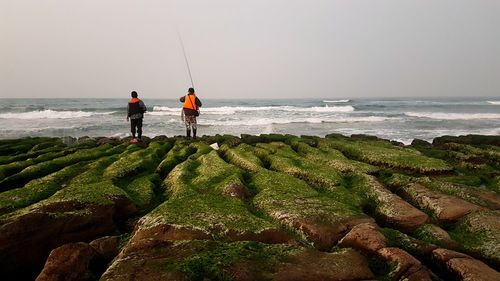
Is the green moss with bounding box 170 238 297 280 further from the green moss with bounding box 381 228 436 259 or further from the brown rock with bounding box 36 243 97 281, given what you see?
the green moss with bounding box 381 228 436 259

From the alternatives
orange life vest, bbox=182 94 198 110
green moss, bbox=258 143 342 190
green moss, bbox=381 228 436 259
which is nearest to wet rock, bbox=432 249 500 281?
green moss, bbox=381 228 436 259

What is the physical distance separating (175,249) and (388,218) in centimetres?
442

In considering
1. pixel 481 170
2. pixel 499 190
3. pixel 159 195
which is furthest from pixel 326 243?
pixel 481 170

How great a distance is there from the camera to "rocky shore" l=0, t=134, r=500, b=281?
4.30 meters

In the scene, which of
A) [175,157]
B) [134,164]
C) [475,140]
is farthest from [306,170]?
[475,140]

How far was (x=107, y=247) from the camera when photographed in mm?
5230

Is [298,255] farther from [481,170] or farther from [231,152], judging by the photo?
[481,170]

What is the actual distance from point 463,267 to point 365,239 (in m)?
1.27

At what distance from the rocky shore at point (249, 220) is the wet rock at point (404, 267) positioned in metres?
0.02

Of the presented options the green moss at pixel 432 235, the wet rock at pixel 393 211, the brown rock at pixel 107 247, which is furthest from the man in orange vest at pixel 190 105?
the green moss at pixel 432 235

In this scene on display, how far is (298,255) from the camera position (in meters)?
4.49

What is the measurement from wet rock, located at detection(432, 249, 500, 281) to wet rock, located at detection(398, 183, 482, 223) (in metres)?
2.11

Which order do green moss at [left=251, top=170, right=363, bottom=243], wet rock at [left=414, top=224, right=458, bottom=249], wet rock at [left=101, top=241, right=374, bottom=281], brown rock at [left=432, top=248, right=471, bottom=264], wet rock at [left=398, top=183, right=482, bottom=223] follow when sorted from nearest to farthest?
1. wet rock at [left=101, top=241, right=374, bottom=281]
2. brown rock at [left=432, top=248, right=471, bottom=264]
3. wet rock at [left=414, top=224, right=458, bottom=249]
4. green moss at [left=251, top=170, right=363, bottom=243]
5. wet rock at [left=398, top=183, right=482, bottom=223]

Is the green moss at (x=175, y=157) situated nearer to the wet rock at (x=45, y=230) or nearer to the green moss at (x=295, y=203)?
the green moss at (x=295, y=203)
